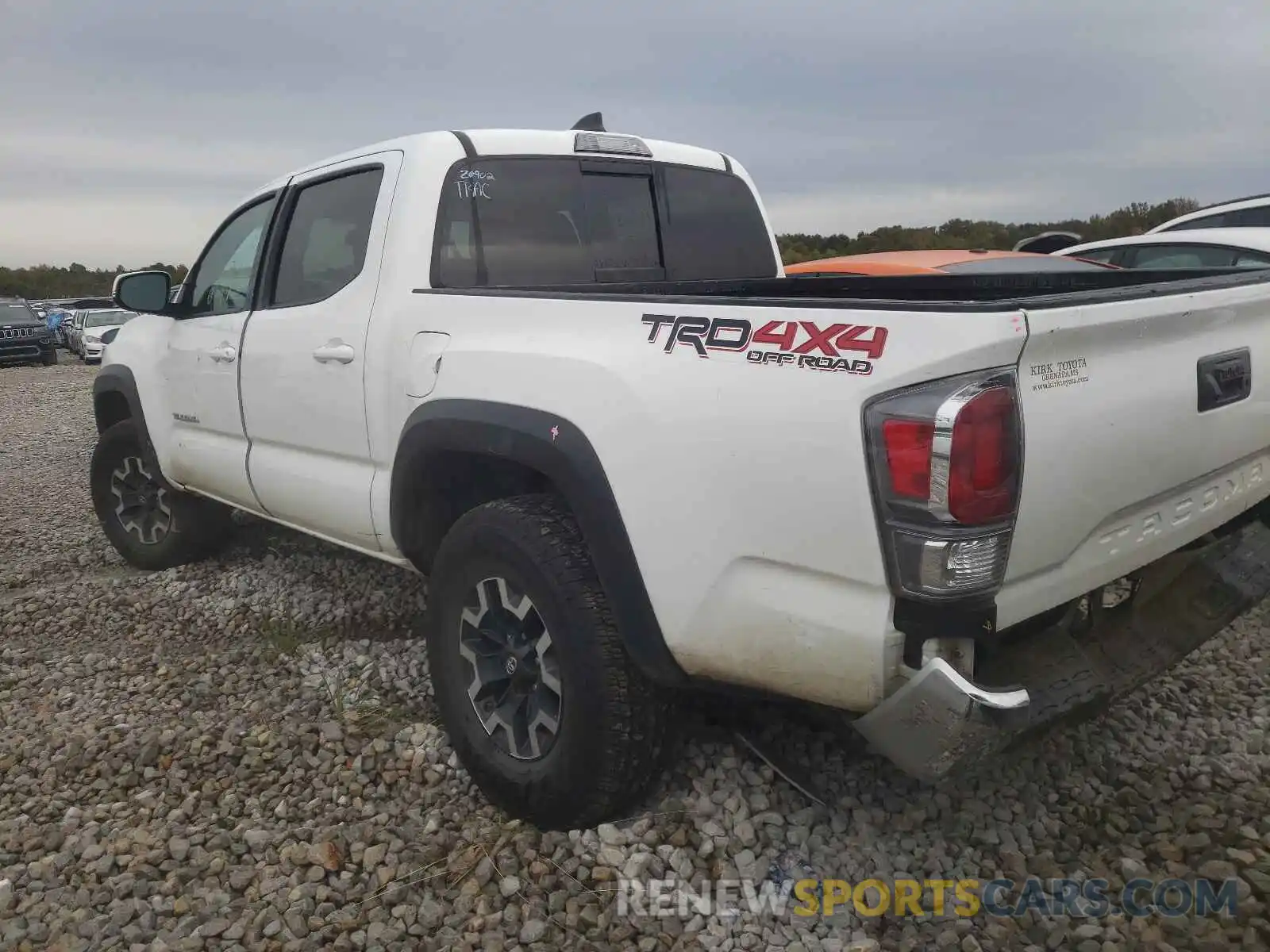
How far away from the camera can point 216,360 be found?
4.19 m

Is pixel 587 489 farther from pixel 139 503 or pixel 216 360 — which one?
pixel 139 503

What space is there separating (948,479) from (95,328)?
996 inches

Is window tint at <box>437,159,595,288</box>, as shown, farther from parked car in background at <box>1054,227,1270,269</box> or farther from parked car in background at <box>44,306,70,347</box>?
parked car in background at <box>44,306,70,347</box>

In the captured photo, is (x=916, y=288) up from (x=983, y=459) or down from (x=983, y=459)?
up

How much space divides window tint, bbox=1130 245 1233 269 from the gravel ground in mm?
3672

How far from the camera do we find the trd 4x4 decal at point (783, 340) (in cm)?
194

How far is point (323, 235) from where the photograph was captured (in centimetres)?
374

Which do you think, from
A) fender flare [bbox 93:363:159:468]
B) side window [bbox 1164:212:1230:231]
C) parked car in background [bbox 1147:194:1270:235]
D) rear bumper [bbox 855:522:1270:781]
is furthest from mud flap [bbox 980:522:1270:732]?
side window [bbox 1164:212:1230:231]

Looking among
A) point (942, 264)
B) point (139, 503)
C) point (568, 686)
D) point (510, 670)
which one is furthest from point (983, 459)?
point (942, 264)

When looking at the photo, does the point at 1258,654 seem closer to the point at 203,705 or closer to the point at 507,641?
the point at 507,641

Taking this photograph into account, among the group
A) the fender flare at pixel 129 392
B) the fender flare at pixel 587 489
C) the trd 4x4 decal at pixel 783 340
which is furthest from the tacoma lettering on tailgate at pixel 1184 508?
the fender flare at pixel 129 392

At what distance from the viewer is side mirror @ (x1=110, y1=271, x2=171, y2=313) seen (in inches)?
173

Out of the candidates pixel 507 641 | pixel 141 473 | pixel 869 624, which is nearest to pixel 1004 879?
pixel 869 624
